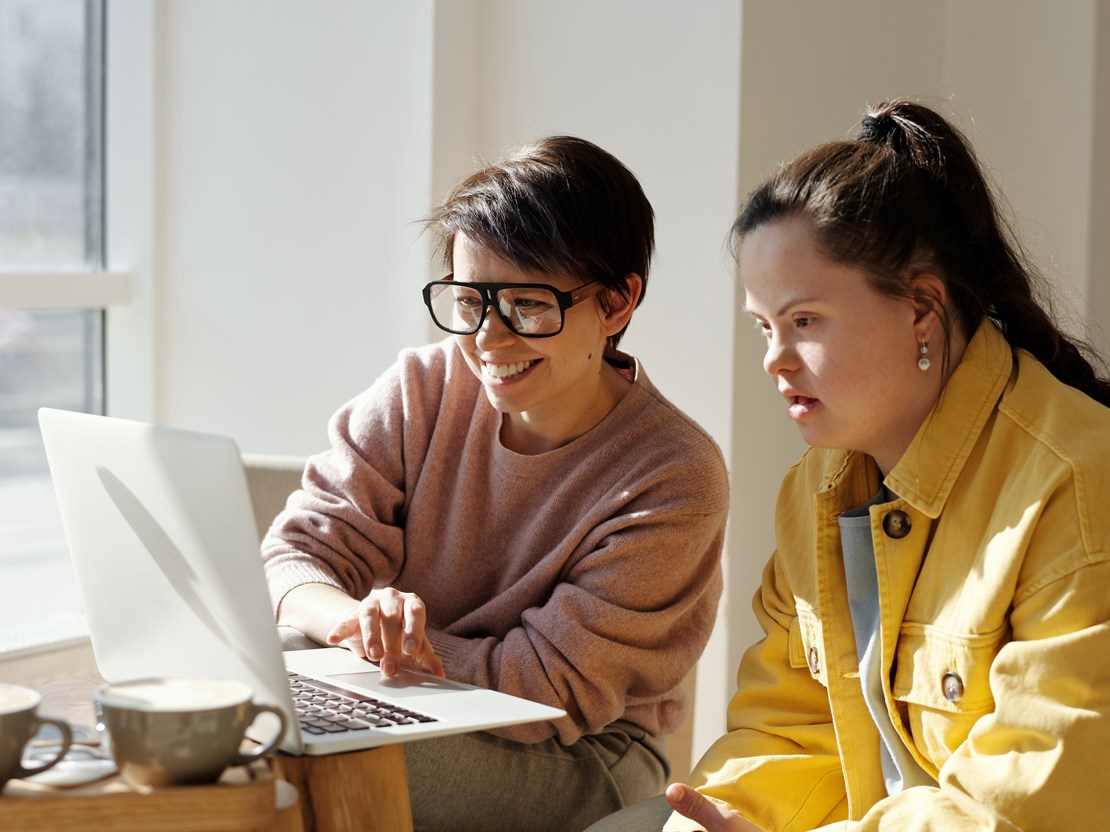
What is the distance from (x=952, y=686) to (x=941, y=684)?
0.01 m

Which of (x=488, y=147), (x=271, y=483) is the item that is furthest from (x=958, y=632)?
(x=488, y=147)

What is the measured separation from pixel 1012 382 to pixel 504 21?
149 centimetres

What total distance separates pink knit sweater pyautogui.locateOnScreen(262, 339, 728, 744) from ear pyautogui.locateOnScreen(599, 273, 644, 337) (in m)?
0.09

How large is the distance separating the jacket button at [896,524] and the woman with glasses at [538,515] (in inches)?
14.0

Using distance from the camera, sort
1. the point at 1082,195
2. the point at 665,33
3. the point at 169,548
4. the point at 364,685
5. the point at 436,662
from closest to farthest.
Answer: the point at 169,548 → the point at 364,685 → the point at 436,662 → the point at 665,33 → the point at 1082,195

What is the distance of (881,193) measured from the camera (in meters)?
1.21

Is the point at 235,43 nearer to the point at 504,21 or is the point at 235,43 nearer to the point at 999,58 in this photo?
the point at 504,21

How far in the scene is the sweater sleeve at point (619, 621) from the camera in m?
1.49

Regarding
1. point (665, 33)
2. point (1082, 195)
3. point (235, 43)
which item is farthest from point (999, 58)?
point (235, 43)

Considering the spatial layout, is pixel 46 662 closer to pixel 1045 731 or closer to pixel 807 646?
pixel 807 646

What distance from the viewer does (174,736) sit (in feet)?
2.70

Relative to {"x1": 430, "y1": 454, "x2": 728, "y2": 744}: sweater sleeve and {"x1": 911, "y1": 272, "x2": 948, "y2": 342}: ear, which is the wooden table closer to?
{"x1": 430, "y1": 454, "x2": 728, "y2": 744}: sweater sleeve

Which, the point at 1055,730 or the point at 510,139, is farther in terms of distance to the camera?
the point at 510,139

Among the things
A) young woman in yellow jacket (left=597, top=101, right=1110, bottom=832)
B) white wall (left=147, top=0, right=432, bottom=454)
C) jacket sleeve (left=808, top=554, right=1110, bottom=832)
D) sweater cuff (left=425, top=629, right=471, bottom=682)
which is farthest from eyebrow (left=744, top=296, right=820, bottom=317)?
white wall (left=147, top=0, right=432, bottom=454)
